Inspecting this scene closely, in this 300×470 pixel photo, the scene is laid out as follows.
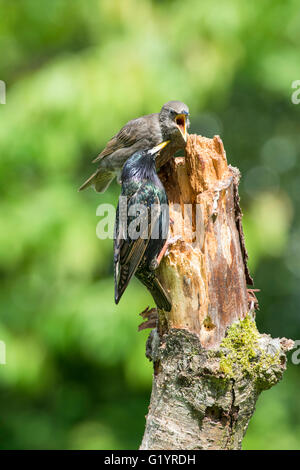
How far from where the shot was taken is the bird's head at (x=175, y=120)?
4.17m

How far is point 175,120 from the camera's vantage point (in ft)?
13.9

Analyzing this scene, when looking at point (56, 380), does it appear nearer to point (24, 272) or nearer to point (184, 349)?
point (24, 272)

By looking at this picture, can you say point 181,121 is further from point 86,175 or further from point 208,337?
point 86,175

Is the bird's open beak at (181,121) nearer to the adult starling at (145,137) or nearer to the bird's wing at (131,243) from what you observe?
the adult starling at (145,137)

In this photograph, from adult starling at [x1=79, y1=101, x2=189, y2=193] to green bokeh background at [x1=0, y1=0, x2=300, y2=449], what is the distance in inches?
51.2

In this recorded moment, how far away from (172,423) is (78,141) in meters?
3.55

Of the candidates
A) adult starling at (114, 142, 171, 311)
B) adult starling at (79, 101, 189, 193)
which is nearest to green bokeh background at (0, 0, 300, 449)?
adult starling at (79, 101, 189, 193)

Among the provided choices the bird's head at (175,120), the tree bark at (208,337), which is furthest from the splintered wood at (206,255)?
the bird's head at (175,120)

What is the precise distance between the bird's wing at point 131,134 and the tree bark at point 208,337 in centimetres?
106

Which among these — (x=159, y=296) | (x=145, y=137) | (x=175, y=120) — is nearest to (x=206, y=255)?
(x=159, y=296)

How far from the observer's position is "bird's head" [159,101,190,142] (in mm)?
4172

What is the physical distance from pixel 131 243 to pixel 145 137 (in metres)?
1.23

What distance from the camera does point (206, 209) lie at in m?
3.34

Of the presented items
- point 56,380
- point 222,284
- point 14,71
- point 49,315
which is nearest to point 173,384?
point 222,284
